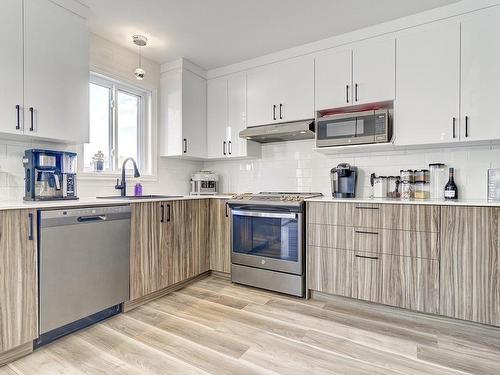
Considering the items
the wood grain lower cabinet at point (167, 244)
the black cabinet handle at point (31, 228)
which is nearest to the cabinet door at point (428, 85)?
the wood grain lower cabinet at point (167, 244)

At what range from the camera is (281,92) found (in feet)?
10.2

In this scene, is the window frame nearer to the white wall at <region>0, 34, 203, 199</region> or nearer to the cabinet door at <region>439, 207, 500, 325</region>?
the white wall at <region>0, 34, 203, 199</region>

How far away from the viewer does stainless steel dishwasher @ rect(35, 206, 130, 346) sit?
1792 millimetres

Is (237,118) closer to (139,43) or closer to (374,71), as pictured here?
(139,43)

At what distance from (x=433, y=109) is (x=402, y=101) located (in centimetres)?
25

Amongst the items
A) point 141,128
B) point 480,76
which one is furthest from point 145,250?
point 480,76

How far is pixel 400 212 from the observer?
2.22 m

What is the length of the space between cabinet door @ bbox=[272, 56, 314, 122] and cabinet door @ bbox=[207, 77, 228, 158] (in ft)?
2.35

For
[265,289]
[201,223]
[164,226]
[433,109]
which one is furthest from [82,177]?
[433,109]

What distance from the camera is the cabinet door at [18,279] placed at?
159 cm

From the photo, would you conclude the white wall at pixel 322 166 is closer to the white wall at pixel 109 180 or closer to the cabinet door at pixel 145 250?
the white wall at pixel 109 180

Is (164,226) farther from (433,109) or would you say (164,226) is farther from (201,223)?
(433,109)

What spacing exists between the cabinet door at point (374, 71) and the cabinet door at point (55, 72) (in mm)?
2426

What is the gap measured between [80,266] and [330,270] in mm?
1994
